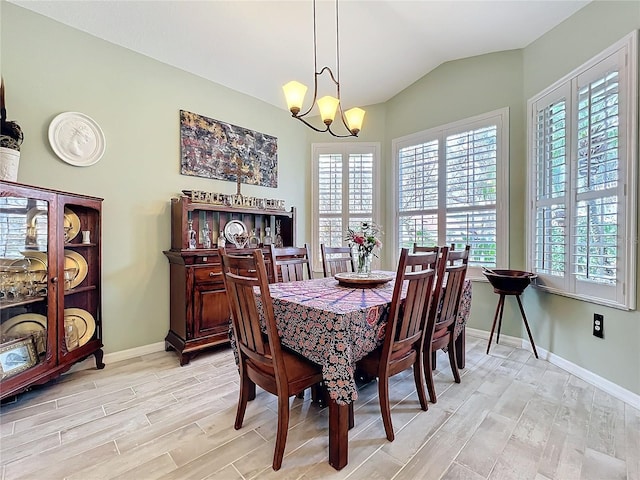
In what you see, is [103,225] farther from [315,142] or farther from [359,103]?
[359,103]

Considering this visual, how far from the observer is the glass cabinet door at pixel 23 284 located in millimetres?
1999

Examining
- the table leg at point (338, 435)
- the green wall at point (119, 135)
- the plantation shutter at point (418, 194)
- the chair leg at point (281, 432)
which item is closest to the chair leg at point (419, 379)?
the table leg at point (338, 435)

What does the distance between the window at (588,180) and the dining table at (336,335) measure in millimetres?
1796

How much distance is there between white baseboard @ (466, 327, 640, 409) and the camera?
84.1 inches

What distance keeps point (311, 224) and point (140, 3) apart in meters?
2.96

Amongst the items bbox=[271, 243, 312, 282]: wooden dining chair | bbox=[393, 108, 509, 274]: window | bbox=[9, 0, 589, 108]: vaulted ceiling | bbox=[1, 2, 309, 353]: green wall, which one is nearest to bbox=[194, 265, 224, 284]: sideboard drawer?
bbox=[1, 2, 309, 353]: green wall

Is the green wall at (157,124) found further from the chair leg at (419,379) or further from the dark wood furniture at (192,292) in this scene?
the chair leg at (419,379)

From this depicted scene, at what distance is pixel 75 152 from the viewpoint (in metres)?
2.57

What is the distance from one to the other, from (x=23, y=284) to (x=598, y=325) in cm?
431

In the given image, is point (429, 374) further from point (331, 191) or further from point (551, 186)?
point (331, 191)

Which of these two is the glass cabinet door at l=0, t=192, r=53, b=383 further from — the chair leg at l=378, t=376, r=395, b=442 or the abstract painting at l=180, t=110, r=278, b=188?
the chair leg at l=378, t=376, r=395, b=442

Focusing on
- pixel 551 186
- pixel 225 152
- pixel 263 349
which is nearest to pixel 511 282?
pixel 551 186

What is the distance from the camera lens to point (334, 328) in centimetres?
150

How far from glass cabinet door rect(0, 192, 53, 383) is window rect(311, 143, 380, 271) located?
301cm
